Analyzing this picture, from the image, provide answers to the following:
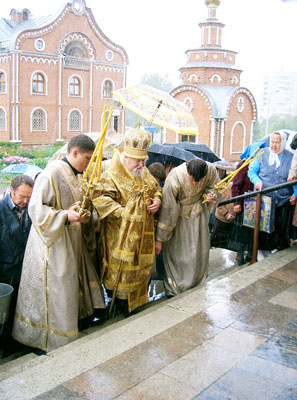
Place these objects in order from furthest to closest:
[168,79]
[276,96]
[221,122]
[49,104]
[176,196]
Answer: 1. [168,79]
2. [221,122]
3. [49,104]
4. [276,96]
5. [176,196]

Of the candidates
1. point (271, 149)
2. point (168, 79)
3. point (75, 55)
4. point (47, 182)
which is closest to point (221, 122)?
point (75, 55)

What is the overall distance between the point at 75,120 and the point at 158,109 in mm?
21849

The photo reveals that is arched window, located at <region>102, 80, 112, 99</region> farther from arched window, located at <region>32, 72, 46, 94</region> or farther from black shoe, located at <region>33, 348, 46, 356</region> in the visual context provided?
black shoe, located at <region>33, 348, 46, 356</region>

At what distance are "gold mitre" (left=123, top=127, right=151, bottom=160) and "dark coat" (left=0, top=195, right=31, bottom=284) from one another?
3.64 feet

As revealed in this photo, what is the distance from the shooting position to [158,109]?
209 inches

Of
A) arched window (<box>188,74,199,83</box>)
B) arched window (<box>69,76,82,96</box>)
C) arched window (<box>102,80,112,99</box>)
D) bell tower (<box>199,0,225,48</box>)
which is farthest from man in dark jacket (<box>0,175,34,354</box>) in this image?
bell tower (<box>199,0,225,48</box>)

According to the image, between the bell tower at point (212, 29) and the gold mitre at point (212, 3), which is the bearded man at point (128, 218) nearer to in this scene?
the bell tower at point (212, 29)

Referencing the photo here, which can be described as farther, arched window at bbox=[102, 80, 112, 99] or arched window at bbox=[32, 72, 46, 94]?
arched window at bbox=[102, 80, 112, 99]

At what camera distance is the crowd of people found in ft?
11.4

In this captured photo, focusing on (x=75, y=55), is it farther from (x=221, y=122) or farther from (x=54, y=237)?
(x=54, y=237)

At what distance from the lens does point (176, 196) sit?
14.1 feet

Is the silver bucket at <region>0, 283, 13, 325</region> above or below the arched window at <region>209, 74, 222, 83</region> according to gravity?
below

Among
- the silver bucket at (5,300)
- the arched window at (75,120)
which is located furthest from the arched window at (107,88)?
the silver bucket at (5,300)

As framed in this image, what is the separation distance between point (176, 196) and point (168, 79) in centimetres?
6440
